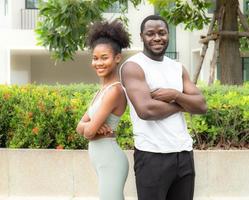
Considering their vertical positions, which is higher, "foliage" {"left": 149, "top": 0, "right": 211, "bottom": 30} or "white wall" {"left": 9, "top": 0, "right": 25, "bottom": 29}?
"white wall" {"left": 9, "top": 0, "right": 25, "bottom": 29}

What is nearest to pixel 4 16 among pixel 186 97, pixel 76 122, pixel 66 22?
pixel 66 22

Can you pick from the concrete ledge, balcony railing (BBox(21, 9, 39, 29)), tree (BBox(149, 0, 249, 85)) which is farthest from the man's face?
balcony railing (BBox(21, 9, 39, 29))

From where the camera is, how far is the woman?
3.10 m

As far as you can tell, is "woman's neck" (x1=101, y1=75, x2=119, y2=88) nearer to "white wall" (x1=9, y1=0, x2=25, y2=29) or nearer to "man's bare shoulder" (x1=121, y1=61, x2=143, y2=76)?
→ "man's bare shoulder" (x1=121, y1=61, x2=143, y2=76)

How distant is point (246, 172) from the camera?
214 inches

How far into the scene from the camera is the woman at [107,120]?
122 inches

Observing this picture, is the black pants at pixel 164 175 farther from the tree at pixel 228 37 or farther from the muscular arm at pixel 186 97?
the tree at pixel 228 37

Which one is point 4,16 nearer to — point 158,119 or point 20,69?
point 20,69

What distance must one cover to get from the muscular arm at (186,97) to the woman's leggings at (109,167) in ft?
1.43

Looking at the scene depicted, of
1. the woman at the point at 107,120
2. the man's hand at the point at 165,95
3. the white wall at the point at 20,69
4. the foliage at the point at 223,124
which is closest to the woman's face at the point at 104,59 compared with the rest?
the woman at the point at 107,120

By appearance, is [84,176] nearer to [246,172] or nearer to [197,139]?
[197,139]

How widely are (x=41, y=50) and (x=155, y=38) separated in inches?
642

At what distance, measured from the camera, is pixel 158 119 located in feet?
9.55

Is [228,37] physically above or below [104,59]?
above
